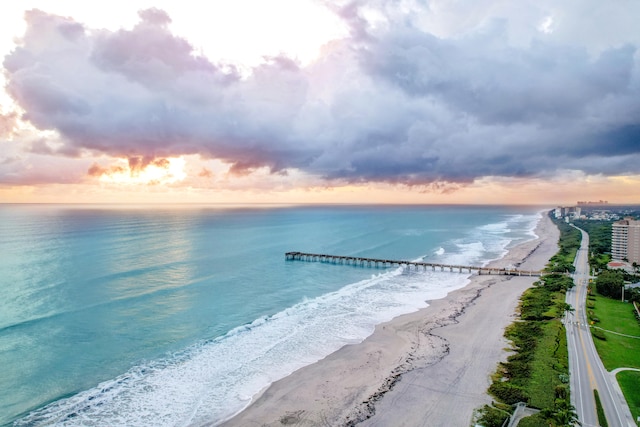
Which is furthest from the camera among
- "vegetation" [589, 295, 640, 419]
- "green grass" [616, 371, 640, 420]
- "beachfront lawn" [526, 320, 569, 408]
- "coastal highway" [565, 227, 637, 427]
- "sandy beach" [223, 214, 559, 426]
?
"vegetation" [589, 295, 640, 419]

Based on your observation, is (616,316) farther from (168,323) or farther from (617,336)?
(168,323)

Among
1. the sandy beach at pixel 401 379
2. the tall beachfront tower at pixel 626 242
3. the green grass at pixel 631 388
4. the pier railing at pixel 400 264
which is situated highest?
the tall beachfront tower at pixel 626 242

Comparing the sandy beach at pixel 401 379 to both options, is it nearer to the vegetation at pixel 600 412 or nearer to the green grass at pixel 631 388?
the vegetation at pixel 600 412

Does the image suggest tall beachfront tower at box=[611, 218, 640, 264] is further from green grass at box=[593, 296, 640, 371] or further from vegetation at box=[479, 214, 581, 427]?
vegetation at box=[479, 214, 581, 427]

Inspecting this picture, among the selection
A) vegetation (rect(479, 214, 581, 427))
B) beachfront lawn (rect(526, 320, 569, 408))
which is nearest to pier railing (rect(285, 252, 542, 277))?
vegetation (rect(479, 214, 581, 427))

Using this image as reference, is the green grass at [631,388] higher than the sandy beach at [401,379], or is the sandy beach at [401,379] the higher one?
the green grass at [631,388]

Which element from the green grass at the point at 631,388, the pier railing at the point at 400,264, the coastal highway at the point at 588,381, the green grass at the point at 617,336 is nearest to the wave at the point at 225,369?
the coastal highway at the point at 588,381

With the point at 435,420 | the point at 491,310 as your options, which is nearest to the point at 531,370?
the point at 435,420
